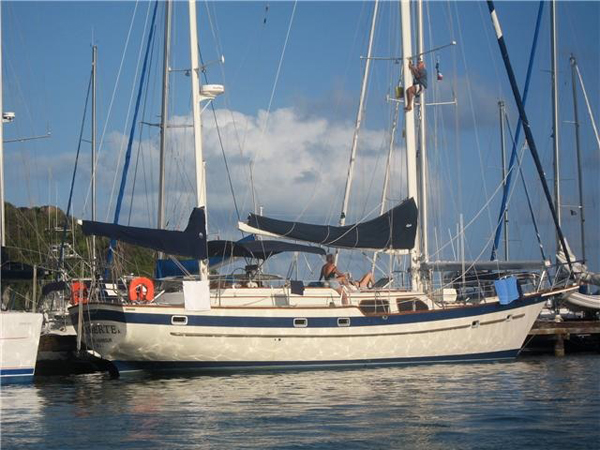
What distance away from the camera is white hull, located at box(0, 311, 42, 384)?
27.1 metres

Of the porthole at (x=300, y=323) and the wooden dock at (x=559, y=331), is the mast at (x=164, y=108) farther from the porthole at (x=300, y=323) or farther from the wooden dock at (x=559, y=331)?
the wooden dock at (x=559, y=331)

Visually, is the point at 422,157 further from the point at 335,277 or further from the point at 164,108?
the point at 164,108

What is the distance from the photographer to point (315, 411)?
2198 centimetres

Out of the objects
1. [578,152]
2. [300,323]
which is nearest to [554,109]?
[578,152]

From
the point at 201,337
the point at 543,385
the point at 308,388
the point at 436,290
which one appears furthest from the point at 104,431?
the point at 436,290

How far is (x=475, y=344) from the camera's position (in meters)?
33.4

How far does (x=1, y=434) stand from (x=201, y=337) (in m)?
10.6

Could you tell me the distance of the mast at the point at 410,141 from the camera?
111 feet

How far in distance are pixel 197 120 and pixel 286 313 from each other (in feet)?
21.3

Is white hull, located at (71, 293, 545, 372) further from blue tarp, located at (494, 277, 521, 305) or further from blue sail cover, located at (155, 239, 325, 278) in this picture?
blue sail cover, located at (155, 239, 325, 278)

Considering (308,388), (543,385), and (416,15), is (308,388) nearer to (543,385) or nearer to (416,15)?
(543,385)

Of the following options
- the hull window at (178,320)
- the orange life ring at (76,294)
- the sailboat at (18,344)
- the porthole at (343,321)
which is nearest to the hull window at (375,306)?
the porthole at (343,321)

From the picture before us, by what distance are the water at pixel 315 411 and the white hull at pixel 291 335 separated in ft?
2.52

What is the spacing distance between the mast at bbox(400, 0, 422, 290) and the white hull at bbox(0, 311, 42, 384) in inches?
498
